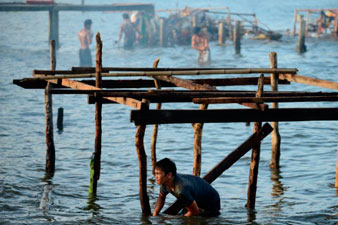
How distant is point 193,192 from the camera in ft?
28.6

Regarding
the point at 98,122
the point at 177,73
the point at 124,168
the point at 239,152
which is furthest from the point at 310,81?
the point at 124,168

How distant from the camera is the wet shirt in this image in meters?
8.52

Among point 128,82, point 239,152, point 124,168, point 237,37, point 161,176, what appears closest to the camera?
point 161,176

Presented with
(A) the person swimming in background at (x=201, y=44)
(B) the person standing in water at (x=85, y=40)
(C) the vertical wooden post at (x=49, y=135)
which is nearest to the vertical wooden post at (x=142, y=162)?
(C) the vertical wooden post at (x=49, y=135)

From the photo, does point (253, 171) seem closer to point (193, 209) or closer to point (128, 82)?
point (193, 209)

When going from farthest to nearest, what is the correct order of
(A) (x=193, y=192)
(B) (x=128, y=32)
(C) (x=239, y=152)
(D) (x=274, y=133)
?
(B) (x=128, y=32) → (D) (x=274, y=133) → (C) (x=239, y=152) → (A) (x=193, y=192)

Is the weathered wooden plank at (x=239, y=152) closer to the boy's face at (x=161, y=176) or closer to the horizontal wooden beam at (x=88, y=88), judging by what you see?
the boy's face at (x=161, y=176)

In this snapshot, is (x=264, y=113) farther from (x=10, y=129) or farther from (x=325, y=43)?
(x=325, y=43)

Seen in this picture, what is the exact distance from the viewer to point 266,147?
53.1 ft

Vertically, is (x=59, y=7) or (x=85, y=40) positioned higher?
(x=59, y=7)

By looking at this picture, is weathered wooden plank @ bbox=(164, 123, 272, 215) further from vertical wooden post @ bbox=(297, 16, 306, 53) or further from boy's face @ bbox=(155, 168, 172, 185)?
vertical wooden post @ bbox=(297, 16, 306, 53)

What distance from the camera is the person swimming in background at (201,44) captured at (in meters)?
29.6

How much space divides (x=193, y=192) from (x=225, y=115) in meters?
1.02

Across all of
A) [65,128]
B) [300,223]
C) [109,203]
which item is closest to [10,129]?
[65,128]
